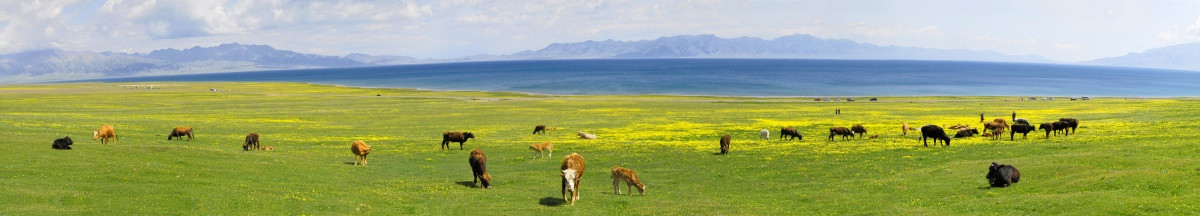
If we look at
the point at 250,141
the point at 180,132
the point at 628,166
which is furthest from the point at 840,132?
the point at 180,132

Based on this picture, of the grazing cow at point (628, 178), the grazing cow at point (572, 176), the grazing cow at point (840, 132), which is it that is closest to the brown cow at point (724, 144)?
the grazing cow at point (840, 132)

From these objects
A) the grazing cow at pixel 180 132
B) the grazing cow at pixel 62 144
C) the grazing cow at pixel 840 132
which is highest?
the grazing cow at pixel 62 144

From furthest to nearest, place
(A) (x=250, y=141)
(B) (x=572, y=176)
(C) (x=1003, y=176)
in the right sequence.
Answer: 1. (A) (x=250, y=141)
2. (C) (x=1003, y=176)
3. (B) (x=572, y=176)

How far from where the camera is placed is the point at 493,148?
42.0 metres

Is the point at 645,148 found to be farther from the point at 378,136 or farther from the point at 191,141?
the point at 191,141

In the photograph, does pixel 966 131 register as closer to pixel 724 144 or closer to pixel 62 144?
pixel 724 144

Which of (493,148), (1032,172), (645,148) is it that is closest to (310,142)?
(493,148)

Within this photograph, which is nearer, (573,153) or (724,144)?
(573,153)

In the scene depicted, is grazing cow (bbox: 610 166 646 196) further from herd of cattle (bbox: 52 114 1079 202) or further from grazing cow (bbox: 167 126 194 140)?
grazing cow (bbox: 167 126 194 140)

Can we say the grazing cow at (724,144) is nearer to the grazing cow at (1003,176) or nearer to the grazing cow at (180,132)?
the grazing cow at (1003,176)

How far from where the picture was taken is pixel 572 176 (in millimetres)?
22250

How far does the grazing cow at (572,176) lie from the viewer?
2208cm

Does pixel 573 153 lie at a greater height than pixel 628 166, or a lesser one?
greater

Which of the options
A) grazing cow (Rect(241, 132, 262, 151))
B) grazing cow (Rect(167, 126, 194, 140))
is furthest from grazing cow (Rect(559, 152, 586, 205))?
grazing cow (Rect(167, 126, 194, 140))
